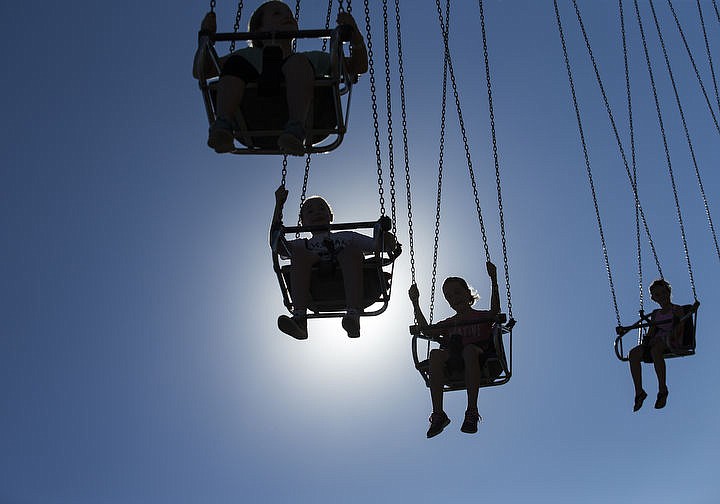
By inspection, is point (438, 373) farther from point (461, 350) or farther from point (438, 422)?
point (438, 422)

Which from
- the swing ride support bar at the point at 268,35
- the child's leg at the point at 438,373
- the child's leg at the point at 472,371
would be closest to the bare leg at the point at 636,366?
the child's leg at the point at 472,371

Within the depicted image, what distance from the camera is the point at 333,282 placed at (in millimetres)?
8906

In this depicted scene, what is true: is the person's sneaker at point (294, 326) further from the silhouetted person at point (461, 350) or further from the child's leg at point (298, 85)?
the child's leg at point (298, 85)

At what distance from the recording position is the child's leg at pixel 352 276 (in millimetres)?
8680

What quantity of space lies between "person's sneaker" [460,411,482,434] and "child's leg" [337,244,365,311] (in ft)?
4.18

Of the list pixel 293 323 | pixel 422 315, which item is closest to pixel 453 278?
pixel 422 315

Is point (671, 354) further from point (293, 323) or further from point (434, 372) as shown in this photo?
point (293, 323)

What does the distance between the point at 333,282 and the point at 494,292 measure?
1382mm

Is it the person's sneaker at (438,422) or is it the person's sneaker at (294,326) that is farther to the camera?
the person's sneaker at (438,422)

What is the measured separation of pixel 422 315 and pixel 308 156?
6.44 ft

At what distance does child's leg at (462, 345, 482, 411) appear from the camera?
937cm

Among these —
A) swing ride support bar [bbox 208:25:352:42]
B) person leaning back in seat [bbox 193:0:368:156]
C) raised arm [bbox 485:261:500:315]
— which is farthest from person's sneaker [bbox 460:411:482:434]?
swing ride support bar [bbox 208:25:352:42]


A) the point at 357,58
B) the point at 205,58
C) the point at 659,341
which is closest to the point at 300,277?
the point at 357,58

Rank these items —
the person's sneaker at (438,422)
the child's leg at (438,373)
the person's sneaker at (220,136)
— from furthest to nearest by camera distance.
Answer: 1. the child's leg at (438,373)
2. the person's sneaker at (438,422)
3. the person's sneaker at (220,136)
